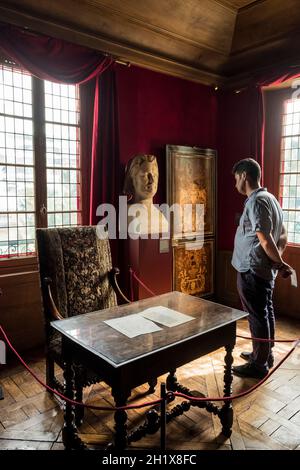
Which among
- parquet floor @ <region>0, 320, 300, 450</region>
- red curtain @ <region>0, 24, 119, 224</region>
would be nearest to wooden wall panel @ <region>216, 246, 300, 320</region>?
parquet floor @ <region>0, 320, 300, 450</region>

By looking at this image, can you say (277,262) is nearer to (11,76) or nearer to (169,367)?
(169,367)

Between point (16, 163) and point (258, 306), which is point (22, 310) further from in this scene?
point (258, 306)

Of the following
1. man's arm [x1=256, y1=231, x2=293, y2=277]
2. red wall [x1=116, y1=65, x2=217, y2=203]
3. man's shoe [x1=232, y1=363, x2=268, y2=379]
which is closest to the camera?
man's arm [x1=256, y1=231, x2=293, y2=277]

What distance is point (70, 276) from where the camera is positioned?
2871 millimetres

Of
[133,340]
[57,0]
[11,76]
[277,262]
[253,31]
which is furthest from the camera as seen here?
[253,31]

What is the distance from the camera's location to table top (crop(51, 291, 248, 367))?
69.3 inches

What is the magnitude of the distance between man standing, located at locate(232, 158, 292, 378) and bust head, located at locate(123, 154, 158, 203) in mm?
1124

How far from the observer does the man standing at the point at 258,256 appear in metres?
2.85

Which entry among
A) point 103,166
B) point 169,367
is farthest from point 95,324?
point 103,166

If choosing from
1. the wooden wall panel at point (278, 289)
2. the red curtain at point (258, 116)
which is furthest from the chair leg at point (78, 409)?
the red curtain at point (258, 116)

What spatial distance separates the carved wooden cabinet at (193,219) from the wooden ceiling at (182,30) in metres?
1.17

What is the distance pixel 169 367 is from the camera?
1.91 meters

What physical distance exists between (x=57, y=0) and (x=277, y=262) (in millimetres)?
3207

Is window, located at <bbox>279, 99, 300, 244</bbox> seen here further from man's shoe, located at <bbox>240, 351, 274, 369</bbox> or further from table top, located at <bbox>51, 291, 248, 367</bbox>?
table top, located at <bbox>51, 291, 248, 367</bbox>
